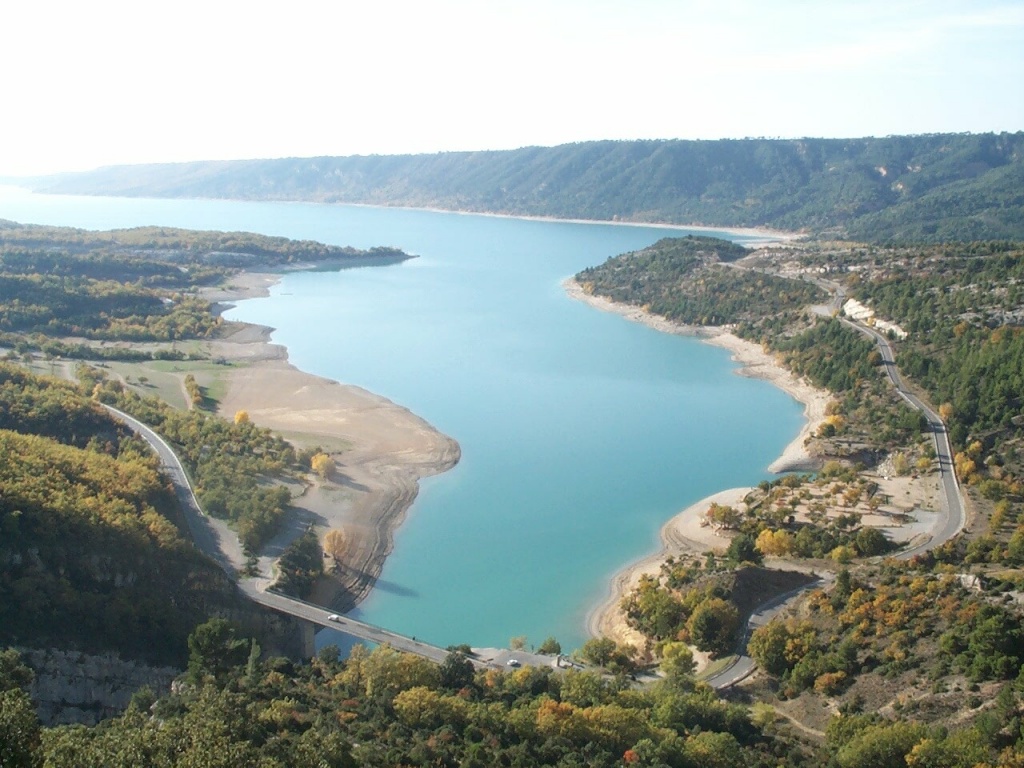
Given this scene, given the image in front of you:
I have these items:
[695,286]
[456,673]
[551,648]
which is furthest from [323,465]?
[695,286]

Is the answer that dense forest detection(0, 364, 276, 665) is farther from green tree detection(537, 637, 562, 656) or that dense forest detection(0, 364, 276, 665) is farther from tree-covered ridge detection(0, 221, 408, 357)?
tree-covered ridge detection(0, 221, 408, 357)

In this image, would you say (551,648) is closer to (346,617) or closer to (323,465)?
(346,617)

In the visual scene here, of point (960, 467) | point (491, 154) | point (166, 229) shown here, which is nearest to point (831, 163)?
point (491, 154)

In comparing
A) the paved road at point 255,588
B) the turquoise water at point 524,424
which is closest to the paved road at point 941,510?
the turquoise water at point 524,424

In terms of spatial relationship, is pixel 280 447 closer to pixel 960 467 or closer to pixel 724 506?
pixel 724 506

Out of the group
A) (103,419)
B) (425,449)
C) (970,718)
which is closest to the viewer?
(970,718)
